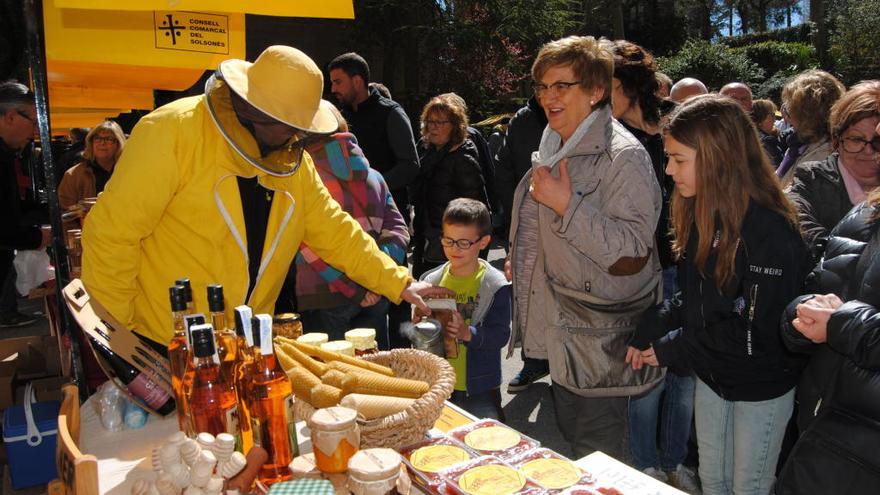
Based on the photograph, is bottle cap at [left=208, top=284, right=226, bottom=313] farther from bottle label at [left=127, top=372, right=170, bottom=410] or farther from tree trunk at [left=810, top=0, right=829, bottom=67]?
tree trunk at [left=810, top=0, right=829, bottom=67]

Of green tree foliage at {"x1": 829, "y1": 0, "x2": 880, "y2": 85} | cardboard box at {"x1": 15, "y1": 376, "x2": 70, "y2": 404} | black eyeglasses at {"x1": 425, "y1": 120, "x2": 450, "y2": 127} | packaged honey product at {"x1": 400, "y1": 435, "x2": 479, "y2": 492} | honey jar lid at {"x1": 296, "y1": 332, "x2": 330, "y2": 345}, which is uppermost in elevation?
green tree foliage at {"x1": 829, "y1": 0, "x2": 880, "y2": 85}

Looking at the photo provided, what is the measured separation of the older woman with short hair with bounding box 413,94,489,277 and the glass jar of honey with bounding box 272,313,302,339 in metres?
2.62

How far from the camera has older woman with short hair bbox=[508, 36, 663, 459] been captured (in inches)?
86.3

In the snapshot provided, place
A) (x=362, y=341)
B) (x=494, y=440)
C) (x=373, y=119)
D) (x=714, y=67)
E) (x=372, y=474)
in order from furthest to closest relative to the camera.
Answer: (x=714, y=67) → (x=373, y=119) → (x=362, y=341) → (x=494, y=440) → (x=372, y=474)

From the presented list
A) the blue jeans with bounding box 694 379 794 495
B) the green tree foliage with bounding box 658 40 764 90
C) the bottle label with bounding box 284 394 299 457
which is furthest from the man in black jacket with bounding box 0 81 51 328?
the green tree foliage with bounding box 658 40 764 90

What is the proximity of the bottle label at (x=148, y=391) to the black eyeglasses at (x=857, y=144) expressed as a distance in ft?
8.97

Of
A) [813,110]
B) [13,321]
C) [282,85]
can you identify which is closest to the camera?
[282,85]

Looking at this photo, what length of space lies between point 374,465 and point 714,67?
20257 millimetres

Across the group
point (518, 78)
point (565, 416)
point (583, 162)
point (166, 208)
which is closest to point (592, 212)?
point (583, 162)

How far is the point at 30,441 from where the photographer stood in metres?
3.00

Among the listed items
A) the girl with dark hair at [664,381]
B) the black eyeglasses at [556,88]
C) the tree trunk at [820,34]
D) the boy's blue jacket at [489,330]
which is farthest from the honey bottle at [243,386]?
the tree trunk at [820,34]

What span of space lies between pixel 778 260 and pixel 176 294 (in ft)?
5.89

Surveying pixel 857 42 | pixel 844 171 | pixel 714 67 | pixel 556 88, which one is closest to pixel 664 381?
pixel 844 171

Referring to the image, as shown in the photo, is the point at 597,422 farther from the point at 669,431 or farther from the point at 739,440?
the point at 669,431
